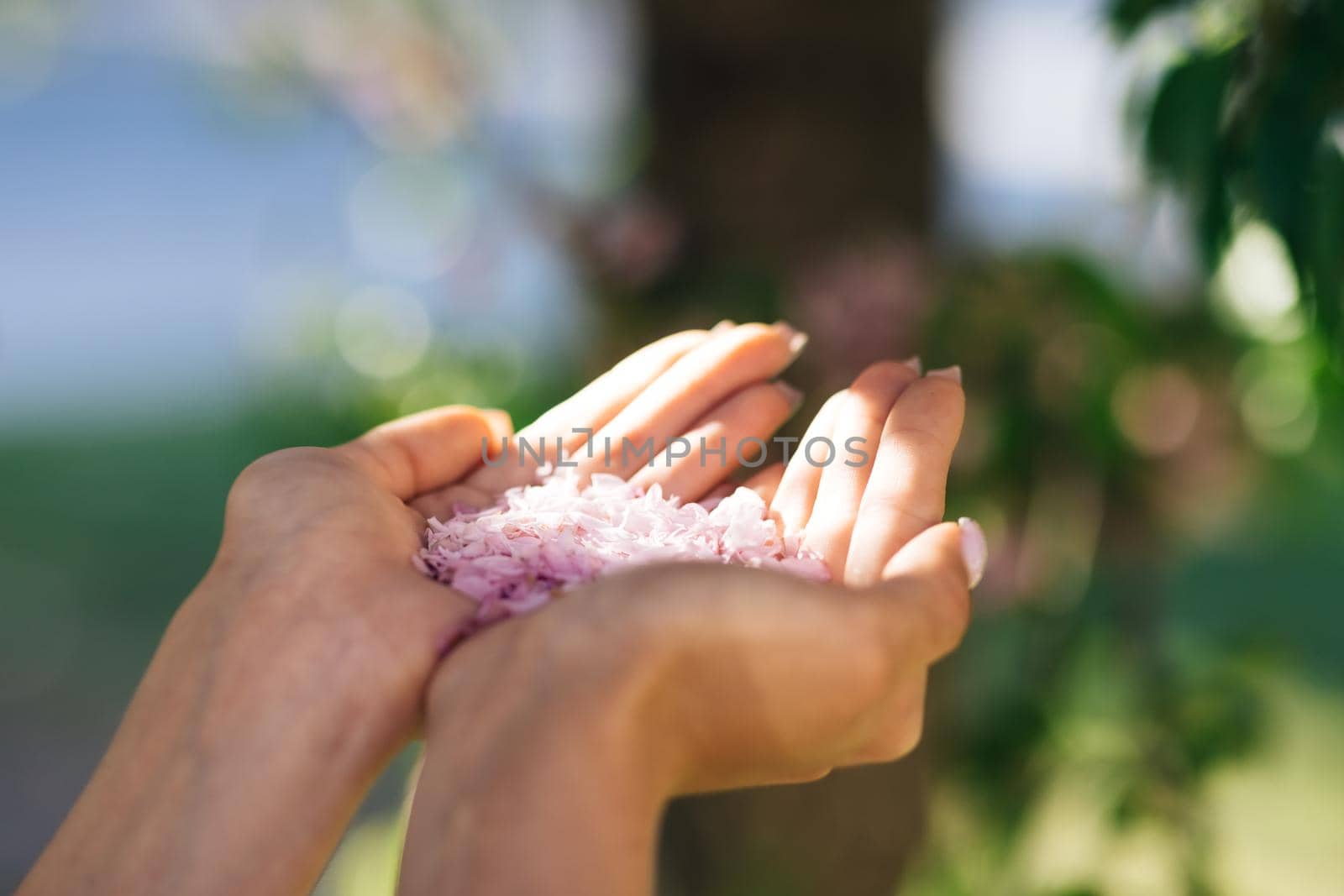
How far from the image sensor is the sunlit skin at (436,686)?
58 centimetres

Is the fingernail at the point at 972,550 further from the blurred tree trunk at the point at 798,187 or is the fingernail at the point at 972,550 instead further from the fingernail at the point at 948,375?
the blurred tree trunk at the point at 798,187

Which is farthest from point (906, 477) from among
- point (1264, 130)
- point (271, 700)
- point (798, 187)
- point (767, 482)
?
point (798, 187)

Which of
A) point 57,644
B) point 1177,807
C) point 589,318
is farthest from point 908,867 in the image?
point 57,644

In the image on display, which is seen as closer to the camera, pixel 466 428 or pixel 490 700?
pixel 490 700

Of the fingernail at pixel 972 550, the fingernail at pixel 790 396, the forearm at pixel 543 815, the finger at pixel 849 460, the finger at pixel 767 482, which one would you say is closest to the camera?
the forearm at pixel 543 815

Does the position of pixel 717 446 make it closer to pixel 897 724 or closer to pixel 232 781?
pixel 897 724

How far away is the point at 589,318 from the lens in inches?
66.1

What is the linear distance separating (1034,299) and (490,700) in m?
1.05

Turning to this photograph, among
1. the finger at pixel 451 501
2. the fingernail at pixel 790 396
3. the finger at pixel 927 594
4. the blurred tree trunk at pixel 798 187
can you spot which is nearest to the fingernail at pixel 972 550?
the finger at pixel 927 594

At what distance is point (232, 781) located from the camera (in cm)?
69

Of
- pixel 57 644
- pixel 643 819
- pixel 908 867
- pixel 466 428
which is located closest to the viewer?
pixel 643 819

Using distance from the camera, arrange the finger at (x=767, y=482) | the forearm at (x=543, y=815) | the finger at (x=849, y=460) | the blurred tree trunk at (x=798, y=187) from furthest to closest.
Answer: the blurred tree trunk at (x=798, y=187) → the finger at (x=767, y=482) → the finger at (x=849, y=460) → the forearm at (x=543, y=815)

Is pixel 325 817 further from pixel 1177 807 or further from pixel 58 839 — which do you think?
pixel 1177 807

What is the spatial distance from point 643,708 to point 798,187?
112 centimetres
